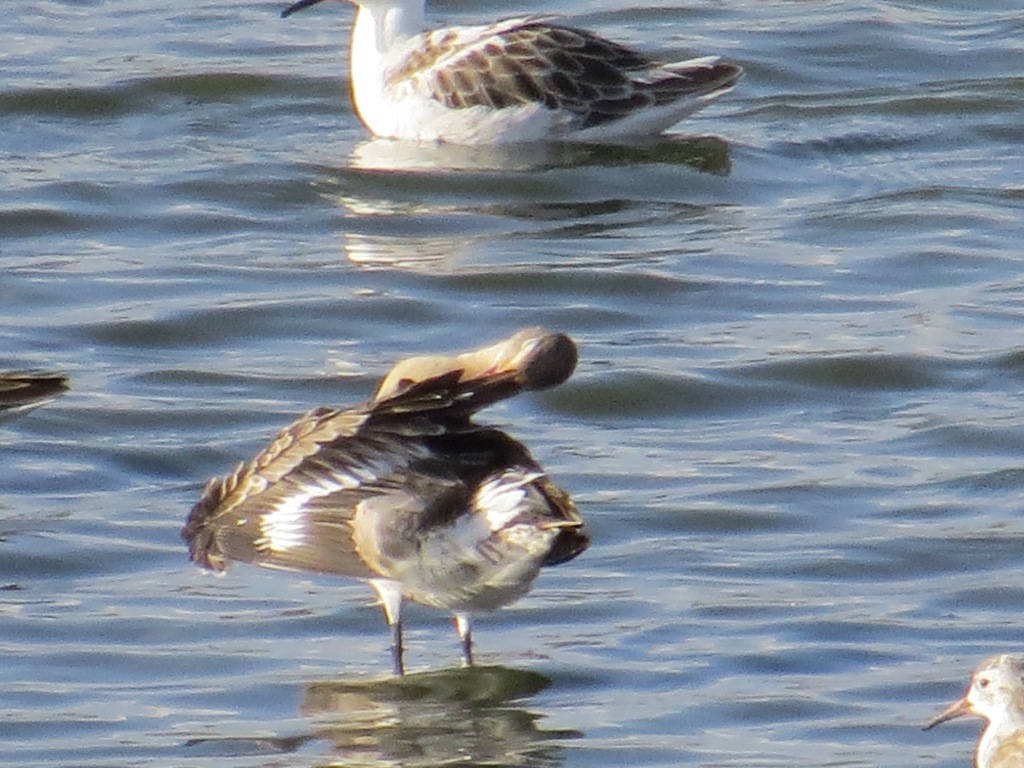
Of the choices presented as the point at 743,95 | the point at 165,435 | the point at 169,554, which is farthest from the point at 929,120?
the point at 169,554

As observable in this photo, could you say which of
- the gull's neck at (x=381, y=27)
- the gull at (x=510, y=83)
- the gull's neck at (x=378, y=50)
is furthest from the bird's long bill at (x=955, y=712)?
the gull's neck at (x=381, y=27)

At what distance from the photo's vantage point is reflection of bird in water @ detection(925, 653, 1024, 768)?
6.69 meters

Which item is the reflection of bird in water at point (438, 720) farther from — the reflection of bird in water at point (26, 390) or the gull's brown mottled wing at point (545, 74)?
the gull's brown mottled wing at point (545, 74)

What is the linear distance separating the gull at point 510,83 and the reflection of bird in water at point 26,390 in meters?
4.62

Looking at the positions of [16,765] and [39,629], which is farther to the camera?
[39,629]

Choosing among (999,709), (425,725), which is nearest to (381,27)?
(425,725)

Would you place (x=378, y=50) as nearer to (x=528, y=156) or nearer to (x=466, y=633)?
(x=528, y=156)

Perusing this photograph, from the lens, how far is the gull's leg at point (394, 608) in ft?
24.2

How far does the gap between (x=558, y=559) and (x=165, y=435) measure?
3.42 m

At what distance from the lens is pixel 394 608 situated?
7469 millimetres

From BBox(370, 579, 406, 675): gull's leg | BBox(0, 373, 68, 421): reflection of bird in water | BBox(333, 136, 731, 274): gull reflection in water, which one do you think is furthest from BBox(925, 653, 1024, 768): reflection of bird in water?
BBox(333, 136, 731, 274): gull reflection in water

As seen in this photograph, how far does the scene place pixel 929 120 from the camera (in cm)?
1512

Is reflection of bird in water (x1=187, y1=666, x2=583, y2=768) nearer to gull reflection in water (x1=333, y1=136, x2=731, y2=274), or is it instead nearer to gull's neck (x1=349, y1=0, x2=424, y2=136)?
gull reflection in water (x1=333, y1=136, x2=731, y2=274)

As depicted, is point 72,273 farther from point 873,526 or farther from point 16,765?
point 16,765
